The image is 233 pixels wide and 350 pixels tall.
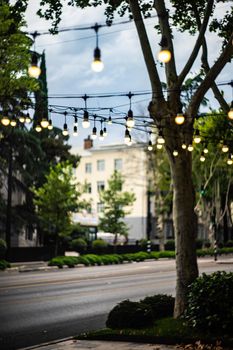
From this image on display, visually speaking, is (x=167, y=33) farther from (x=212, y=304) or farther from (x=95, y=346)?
(x=95, y=346)

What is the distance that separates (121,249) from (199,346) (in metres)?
41.5

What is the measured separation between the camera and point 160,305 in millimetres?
11727

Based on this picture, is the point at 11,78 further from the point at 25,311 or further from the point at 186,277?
the point at 186,277

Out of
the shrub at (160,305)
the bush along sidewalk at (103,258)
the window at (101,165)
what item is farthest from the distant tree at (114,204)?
the shrub at (160,305)

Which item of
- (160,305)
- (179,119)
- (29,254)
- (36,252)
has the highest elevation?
(179,119)

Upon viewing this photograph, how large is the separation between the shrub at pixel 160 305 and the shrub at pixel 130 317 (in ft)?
1.96

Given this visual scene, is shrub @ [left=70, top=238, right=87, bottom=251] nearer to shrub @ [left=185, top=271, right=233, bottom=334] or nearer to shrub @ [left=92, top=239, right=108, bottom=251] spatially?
shrub @ [left=92, top=239, right=108, bottom=251]

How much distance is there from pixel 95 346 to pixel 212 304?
2253 millimetres

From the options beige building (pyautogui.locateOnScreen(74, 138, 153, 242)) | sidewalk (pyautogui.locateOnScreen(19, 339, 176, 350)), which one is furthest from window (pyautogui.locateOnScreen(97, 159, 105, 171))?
sidewalk (pyautogui.locateOnScreen(19, 339, 176, 350))

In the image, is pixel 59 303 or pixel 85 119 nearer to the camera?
pixel 85 119

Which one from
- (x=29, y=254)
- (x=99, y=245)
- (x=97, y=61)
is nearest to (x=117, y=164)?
(x=99, y=245)

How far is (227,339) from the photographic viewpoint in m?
9.14

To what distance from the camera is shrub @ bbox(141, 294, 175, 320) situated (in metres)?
11.6

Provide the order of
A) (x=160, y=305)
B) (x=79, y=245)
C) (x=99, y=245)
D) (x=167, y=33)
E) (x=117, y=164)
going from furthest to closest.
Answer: (x=117, y=164), (x=79, y=245), (x=99, y=245), (x=160, y=305), (x=167, y=33)
